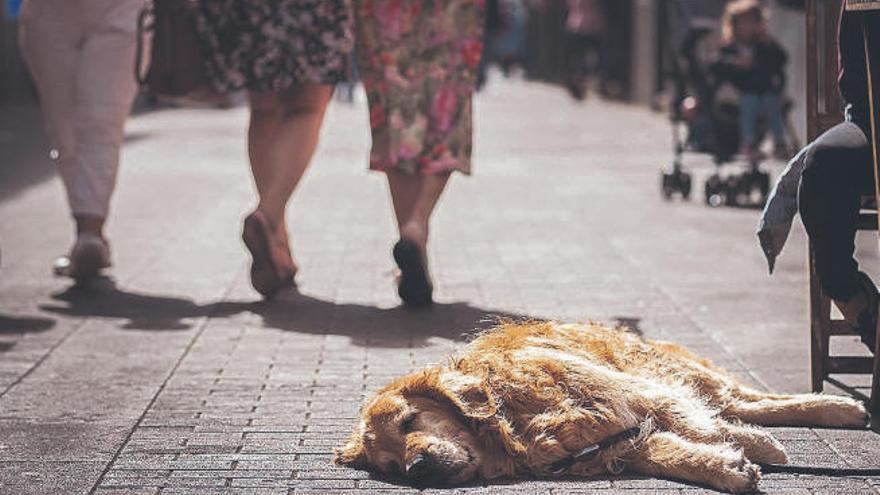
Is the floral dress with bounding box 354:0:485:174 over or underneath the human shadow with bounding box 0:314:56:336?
over

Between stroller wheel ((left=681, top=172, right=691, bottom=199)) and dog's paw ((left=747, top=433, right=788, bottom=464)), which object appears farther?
stroller wheel ((left=681, top=172, right=691, bottom=199))

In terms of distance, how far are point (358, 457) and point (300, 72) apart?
148 inches

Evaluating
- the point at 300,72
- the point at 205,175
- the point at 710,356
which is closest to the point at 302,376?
A: the point at 710,356

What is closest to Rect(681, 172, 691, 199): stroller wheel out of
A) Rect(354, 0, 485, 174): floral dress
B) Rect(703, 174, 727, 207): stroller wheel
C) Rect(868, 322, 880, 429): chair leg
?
Rect(703, 174, 727, 207): stroller wheel

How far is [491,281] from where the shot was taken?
8.48m

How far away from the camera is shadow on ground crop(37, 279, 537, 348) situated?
275 inches

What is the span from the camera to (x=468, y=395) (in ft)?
14.6

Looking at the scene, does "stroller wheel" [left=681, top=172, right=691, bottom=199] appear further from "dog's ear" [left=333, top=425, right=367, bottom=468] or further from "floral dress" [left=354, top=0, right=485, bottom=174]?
"dog's ear" [left=333, top=425, right=367, bottom=468]

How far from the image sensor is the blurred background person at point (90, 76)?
869 cm

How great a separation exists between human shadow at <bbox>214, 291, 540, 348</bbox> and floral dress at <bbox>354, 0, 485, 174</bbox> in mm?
690

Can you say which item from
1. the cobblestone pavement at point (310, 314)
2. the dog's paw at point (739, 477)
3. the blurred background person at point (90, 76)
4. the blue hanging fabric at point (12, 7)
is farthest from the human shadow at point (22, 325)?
the blue hanging fabric at point (12, 7)

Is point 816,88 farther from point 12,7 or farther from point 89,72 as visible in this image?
point 12,7

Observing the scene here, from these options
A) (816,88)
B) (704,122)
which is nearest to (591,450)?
(816,88)

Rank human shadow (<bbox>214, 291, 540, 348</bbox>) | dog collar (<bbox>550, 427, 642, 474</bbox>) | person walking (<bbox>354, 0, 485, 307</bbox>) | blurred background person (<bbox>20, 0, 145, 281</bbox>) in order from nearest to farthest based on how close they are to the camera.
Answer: dog collar (<bbox>550, 427, 642, 474</bbox>) → human shadow (<bbox>214, 291, 540, 348</bbox>) → person walking (<bbox>354, 0, 485, 307</bbox>) → blurred background person (<bbox>20, 0, 145, 281</bbox>)
